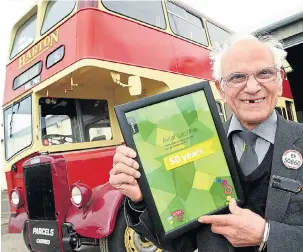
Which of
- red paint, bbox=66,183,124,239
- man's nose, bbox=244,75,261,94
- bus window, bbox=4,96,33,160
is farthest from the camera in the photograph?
bus window, bbox=4,96,33,160

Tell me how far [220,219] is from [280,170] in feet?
1.00

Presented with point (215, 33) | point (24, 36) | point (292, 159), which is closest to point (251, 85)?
point (292, 159)

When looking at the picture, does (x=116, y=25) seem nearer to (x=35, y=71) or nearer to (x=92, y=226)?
(x=35, y=71)

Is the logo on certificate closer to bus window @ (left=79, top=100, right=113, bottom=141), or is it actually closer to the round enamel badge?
the round enamel badge

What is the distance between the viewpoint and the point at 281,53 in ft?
5.02

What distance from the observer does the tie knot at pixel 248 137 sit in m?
1.48

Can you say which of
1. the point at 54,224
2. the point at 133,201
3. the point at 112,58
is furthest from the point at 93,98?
the point at 133,201

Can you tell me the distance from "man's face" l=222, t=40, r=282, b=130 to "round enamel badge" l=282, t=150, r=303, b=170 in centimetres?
20

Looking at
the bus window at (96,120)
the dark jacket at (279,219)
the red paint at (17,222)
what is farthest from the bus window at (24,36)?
the dark jacket at (279,219)

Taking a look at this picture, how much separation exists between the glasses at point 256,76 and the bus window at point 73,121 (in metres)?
3.14

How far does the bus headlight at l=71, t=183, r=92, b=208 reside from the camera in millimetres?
3346

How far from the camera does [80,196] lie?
3357mm

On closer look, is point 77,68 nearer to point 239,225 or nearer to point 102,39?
point 102,39

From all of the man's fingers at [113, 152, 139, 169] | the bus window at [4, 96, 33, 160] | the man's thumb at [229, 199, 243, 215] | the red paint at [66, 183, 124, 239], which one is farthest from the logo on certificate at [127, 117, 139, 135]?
the bus window at [4, 96, 33, 160]
